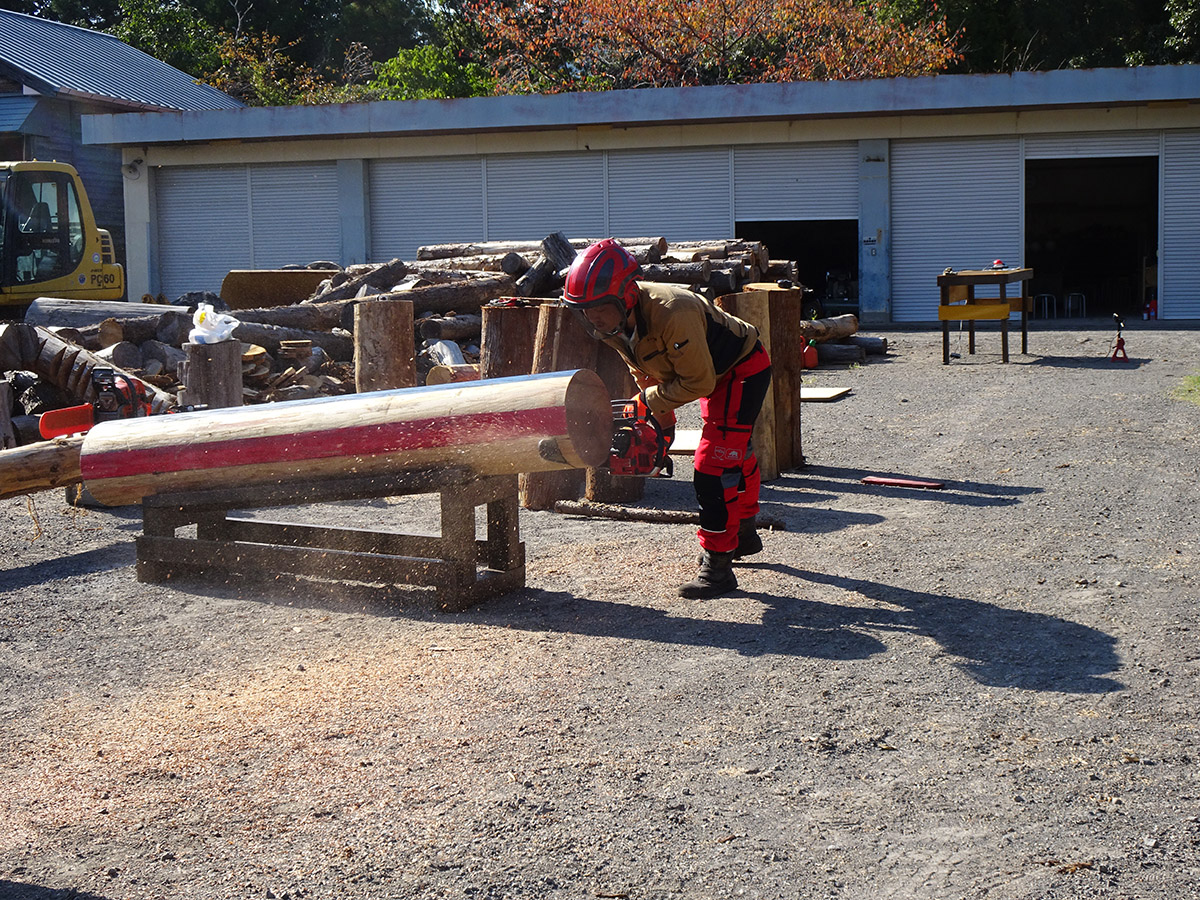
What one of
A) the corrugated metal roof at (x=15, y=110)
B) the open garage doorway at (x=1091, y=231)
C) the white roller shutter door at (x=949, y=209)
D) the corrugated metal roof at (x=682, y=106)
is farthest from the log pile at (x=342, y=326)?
the open garage doorway at (x=1091, y=231)

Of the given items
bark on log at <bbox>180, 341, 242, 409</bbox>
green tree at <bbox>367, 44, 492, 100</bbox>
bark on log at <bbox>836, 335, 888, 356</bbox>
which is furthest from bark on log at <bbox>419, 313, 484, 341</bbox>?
green tree at <bbox>367, 44, 492, 100</bbox>

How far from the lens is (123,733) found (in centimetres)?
424

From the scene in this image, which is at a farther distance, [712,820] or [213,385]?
[213,385]

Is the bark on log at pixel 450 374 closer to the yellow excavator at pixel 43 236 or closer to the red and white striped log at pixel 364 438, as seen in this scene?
the red and white striped log at pixel 364 438

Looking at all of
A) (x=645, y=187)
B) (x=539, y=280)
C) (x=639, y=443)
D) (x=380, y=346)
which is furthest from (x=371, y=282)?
(x=639, y=443)

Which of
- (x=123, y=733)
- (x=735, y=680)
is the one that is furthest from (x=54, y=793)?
(x=735, y=680)

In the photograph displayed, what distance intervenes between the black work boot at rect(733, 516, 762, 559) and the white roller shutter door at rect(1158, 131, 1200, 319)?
814 inches

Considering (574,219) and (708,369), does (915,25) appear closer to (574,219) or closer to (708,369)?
(574,219)

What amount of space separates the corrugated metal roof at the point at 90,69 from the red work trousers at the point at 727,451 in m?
29.2

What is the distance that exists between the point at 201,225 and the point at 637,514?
2318 centimetres

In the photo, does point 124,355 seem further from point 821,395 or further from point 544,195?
point 544,195

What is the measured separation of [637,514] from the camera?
766 centimetres

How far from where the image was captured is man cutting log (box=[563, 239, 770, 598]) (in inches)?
214

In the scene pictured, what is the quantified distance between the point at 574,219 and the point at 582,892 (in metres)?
23.6
